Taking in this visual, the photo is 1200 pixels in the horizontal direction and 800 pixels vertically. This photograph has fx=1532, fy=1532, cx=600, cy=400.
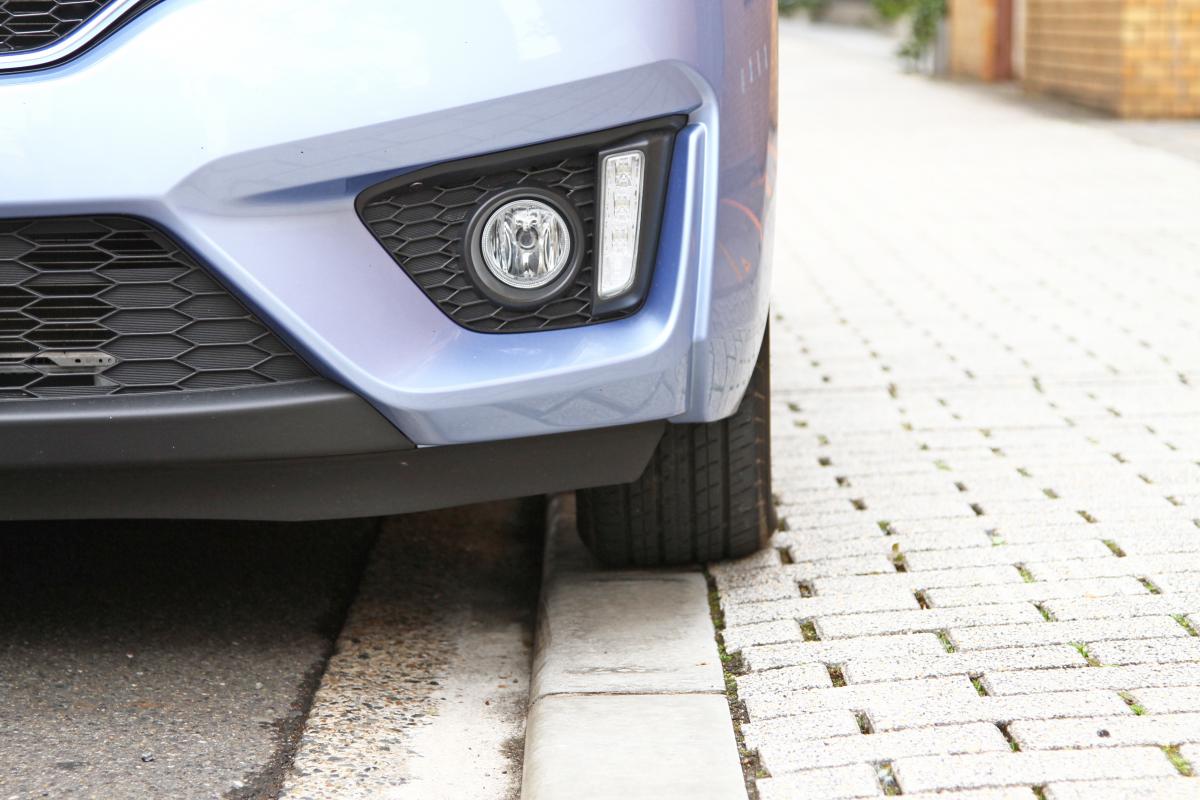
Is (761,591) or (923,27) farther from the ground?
(761,591)

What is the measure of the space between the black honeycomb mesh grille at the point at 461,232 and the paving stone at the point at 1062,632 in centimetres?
79

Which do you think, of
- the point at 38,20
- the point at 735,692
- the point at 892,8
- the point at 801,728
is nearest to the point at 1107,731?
the point at 801,728

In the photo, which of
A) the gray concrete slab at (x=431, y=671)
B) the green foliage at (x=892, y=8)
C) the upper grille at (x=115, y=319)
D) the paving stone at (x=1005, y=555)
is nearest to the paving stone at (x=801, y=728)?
the gray concrete slab at (x=431, y=671)

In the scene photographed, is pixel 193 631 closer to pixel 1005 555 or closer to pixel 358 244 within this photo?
pixel 358 244

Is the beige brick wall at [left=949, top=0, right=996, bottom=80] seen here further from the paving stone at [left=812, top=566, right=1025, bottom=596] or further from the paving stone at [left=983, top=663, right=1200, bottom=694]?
the paving stone at [left=983, top=663, right=1200, bottom=694]

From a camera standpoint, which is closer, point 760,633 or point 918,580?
point 760,633

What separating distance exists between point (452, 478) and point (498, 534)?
39.7 inches

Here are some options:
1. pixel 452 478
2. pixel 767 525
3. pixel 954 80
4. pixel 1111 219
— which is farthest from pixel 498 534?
pixel 954 80

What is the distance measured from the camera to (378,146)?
6.73 feet

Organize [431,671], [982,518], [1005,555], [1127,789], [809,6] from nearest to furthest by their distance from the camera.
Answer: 1. [1127,789]
2. [431,671]
3. [1005,555]
4. [982,518]
5. [809,6]

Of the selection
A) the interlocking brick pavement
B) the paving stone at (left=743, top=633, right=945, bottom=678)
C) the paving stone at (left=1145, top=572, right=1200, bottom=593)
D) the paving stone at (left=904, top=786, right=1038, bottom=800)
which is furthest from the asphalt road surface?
the paving stone at (left=1145, top=572, right=1200, bottom=593)

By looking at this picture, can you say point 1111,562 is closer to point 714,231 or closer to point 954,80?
point 714,231

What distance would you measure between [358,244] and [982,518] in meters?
1.47

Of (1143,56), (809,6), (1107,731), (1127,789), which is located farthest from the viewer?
(809,6)
